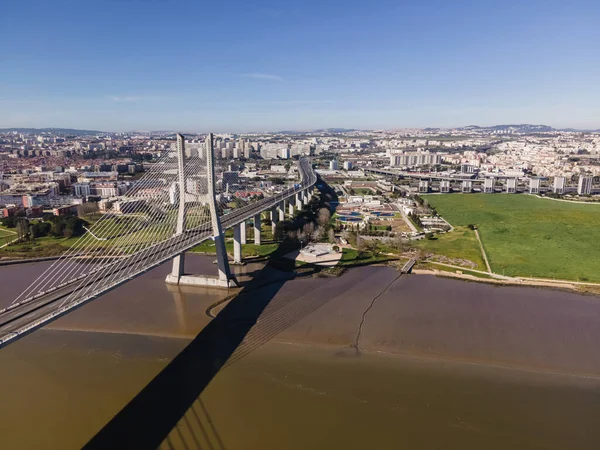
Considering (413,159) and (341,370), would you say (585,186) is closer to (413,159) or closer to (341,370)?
(413,159)

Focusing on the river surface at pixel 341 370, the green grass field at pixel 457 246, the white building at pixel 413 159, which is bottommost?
the river surface at pixel 341 370

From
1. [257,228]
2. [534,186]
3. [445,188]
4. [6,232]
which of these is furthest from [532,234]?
[6,232]

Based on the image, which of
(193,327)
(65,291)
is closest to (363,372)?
(193,327)

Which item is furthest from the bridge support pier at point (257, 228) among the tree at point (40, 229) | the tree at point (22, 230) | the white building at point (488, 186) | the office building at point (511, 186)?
the office building at point (511, 186)

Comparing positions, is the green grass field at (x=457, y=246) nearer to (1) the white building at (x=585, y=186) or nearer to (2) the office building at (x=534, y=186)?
(2) the office building at (x=534, y=186)

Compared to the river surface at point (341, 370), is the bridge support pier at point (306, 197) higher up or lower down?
higher up

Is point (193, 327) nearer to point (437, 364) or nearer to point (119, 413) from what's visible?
point (119, 413)
